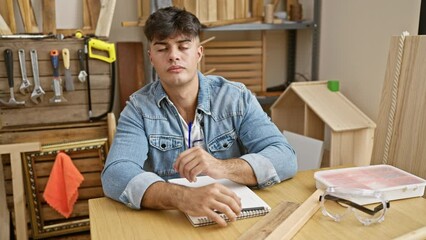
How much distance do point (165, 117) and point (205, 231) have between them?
0.57 metres

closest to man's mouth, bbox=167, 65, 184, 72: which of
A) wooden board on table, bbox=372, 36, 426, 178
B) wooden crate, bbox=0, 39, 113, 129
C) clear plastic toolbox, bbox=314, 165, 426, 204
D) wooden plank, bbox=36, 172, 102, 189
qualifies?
clear plastic toolbox, bbox=314, 165, 426, 204

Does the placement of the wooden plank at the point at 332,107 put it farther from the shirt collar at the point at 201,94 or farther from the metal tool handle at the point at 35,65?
the metal tool handle at the point at 35,65

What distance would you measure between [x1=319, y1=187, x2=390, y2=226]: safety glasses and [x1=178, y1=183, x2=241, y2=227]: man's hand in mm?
229

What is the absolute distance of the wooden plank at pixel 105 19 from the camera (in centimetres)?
214

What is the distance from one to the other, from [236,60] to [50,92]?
110 cm

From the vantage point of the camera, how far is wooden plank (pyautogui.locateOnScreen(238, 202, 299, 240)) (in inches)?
32.7

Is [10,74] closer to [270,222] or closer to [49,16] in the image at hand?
[49,16]

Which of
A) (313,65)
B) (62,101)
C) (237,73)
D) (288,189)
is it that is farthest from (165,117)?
(313,65)

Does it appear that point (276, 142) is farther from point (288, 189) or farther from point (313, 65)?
point (313, 65)

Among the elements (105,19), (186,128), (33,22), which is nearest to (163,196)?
(186,128)

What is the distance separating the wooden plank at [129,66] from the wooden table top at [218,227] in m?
1.38

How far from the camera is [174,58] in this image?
1.30m

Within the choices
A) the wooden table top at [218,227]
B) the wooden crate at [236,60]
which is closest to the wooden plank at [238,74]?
the wooden crate at [236,60]

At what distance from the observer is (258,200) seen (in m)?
0.99
